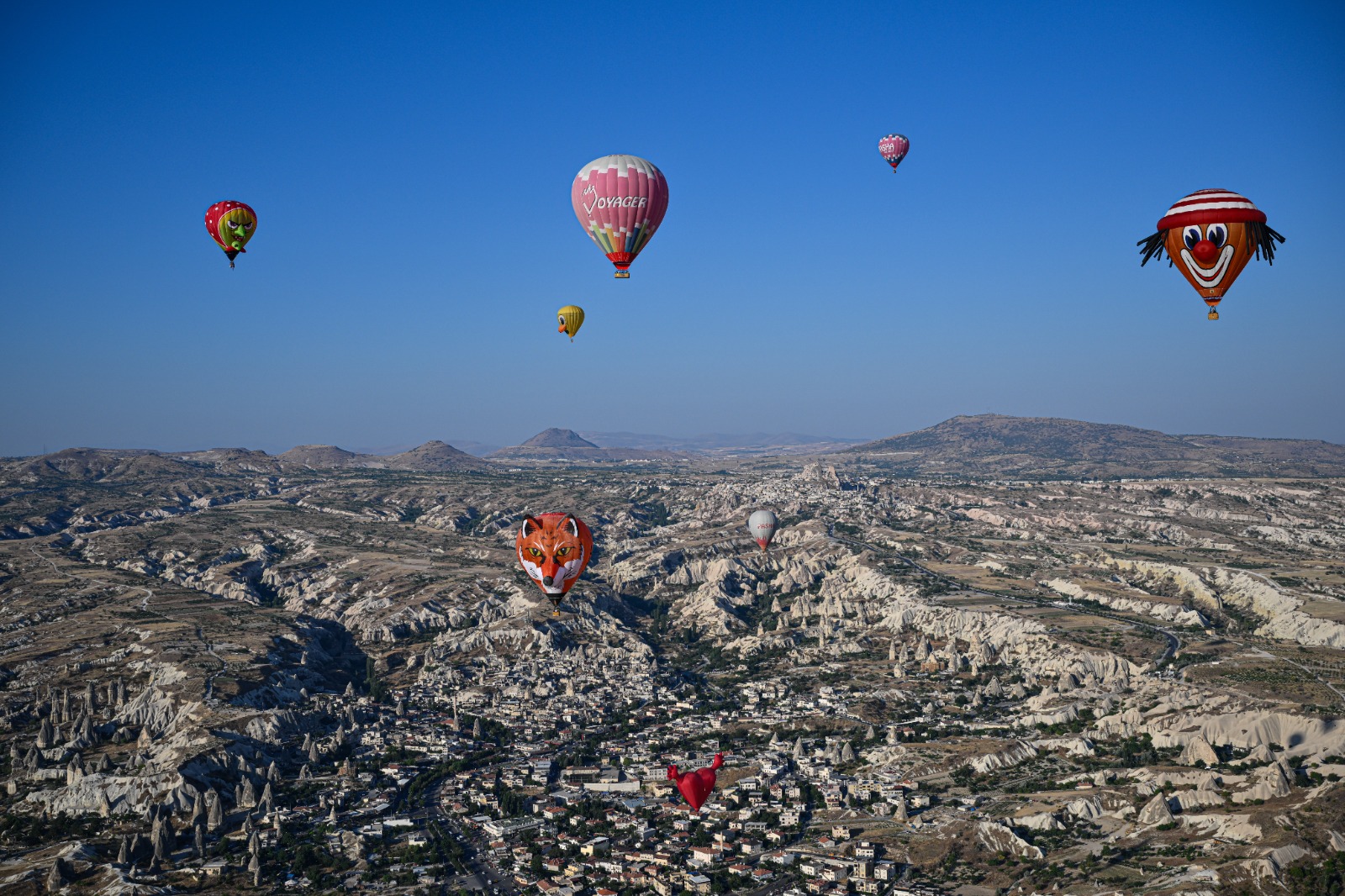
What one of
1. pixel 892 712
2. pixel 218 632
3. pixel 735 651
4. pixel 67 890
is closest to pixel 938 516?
pixel 735 651

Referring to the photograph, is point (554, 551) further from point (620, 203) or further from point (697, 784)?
point (620, 203)

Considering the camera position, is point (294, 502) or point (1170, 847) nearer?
point (1170, 847)

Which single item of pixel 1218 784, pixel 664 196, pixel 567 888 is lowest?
Answer: pixel 567 888

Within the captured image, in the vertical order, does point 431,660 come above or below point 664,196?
below

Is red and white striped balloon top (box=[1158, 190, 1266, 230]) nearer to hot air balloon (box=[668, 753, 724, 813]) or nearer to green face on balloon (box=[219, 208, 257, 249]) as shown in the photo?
hot air balloon (box=[668, 753, 724, 813])

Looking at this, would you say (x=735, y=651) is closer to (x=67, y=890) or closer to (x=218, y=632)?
(x=218, y=632)

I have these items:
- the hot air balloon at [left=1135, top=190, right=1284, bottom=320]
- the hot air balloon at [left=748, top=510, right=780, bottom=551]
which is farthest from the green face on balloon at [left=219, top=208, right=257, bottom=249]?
the hot air balloon at [left=748, top=510, right=780, bottom=551]

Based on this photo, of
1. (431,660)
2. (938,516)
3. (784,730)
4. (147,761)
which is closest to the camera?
(147,761)
